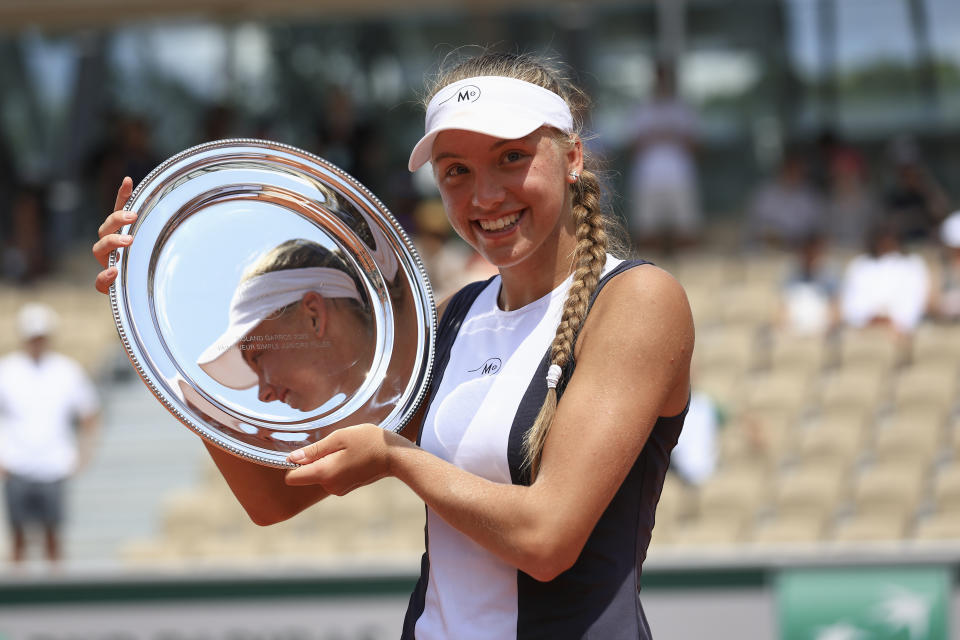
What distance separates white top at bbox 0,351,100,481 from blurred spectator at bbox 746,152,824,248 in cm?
521

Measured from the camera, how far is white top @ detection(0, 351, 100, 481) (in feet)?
22.4

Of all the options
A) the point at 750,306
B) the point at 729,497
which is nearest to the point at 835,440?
the point at 729,497

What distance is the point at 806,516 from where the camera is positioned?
614 centimetres

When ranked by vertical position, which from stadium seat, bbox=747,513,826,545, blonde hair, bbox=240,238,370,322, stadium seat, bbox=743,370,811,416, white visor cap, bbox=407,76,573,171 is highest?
white visor cap, bbox=407,76,573,171

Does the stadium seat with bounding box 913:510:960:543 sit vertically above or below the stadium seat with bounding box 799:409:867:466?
below

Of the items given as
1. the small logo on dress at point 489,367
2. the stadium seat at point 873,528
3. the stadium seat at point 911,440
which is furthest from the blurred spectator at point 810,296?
the small logo on dress at point 489,367

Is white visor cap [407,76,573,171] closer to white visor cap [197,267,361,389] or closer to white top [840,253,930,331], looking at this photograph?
white visor cap [197,267,361,389]

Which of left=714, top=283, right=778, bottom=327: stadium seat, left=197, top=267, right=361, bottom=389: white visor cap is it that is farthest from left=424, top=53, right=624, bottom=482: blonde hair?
left=714, top=283, right=778, bottom=327: stadium seat

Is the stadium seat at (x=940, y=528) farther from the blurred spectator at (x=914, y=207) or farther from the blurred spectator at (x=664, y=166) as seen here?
the blurred spectator at (x=664, y=166)

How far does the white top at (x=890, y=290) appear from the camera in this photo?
7305mm

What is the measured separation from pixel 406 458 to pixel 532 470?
0.17 meters

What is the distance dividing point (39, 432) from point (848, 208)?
6053mm

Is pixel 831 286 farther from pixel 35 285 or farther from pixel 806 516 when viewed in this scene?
pixel 35 285

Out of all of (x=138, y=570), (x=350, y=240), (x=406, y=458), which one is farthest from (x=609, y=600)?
(x=138, y=570)
